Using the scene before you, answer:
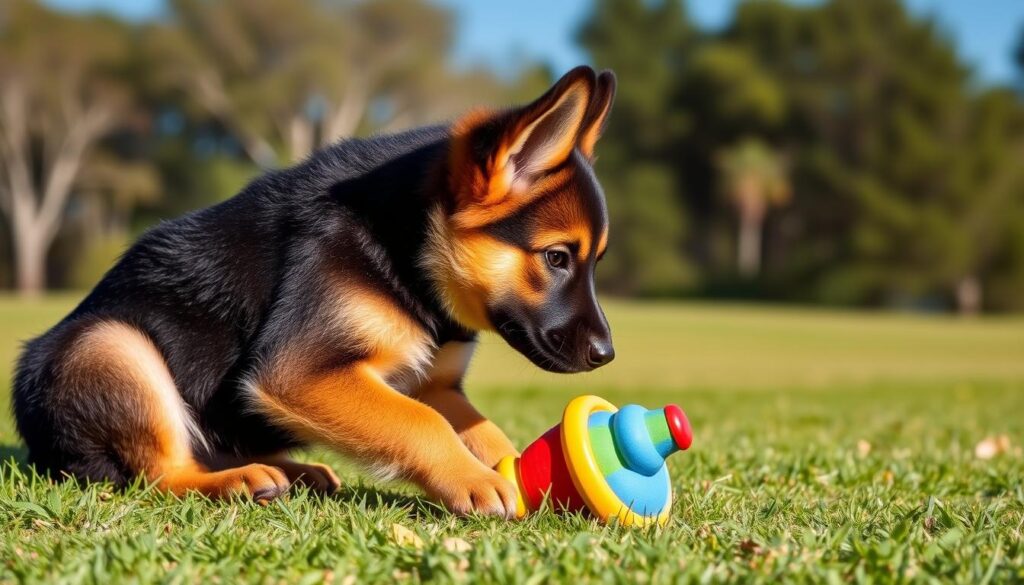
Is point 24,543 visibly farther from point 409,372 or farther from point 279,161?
point 279,161

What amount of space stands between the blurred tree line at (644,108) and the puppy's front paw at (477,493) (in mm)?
40593

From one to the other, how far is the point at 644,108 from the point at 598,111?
193 feet

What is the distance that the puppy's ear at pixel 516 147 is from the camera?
3.97 metres

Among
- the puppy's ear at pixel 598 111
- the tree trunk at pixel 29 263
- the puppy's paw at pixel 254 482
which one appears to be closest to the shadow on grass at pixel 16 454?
the puppy's paw at pixel 254 482

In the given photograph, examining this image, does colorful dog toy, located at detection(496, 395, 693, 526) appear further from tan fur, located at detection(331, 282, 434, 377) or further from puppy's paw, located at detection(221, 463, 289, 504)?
puppy's paw, located at detection(221, 463, 289, 504)

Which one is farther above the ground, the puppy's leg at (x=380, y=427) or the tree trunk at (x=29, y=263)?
the puppy's leg at (x=380, y=427)

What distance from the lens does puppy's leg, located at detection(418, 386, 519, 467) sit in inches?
175

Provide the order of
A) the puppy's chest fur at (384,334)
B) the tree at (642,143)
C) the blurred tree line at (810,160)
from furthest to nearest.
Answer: the tree at (642,143)
the blurred tree line at (810,160)
the puppy's chest fur at (384,334)

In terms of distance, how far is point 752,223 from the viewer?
59062mm

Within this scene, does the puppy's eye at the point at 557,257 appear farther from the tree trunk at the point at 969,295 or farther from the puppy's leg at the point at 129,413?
the tree trunk at the point at 969,295

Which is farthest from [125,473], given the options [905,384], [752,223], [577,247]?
[752,223]

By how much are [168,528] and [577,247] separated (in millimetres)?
Answer: 1811

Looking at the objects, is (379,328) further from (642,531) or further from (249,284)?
(642,531)

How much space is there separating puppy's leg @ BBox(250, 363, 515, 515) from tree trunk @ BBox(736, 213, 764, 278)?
5645cm
